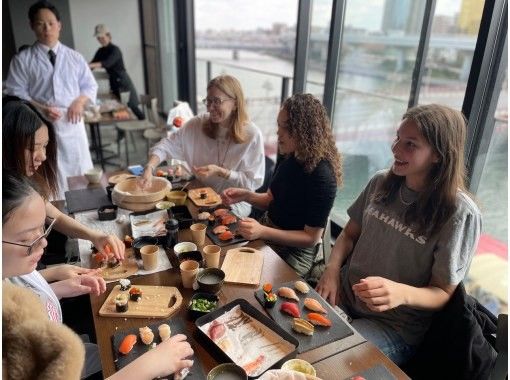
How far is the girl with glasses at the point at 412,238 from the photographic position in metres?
1.21

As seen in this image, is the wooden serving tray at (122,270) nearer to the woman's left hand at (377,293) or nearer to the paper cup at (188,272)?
the paper cup at (188,272)

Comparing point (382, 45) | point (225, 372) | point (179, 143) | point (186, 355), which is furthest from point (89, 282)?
point (382, 45)

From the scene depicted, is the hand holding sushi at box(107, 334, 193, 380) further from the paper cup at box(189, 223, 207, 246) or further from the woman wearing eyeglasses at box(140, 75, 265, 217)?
the woman wearing eyeglasses at box(140, 75, 265, 217)

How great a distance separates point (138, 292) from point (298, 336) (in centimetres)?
52

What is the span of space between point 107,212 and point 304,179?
92cm

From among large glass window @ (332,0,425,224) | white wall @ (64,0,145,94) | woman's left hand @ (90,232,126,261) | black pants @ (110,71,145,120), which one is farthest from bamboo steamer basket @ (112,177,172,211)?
white wall @ (64,0,145,94)

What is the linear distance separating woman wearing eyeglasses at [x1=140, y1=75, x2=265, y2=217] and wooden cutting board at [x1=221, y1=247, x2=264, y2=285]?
0.76 metres

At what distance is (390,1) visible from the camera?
2.82m

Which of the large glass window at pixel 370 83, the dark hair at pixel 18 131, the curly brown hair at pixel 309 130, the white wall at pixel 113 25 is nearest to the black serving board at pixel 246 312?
the curly brown hair at pixel 309 130

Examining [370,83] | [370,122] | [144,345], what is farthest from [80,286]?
[370,83]

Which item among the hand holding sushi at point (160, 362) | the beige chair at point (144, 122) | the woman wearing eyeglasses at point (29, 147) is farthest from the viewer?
the beige chair at point (144, 122)

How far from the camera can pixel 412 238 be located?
1.31m

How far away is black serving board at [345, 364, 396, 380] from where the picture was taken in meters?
0.92

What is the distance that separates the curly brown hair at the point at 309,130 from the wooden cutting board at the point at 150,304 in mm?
831
